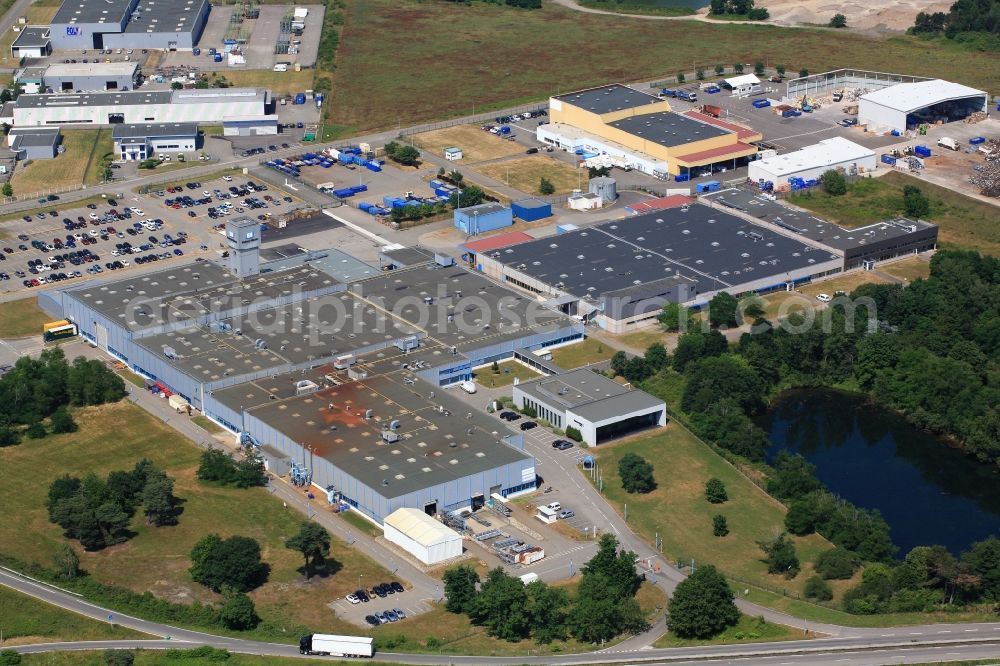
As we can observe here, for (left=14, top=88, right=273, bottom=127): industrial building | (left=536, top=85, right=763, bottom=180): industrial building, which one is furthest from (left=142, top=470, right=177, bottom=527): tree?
(left=14, top=88, right=273, bottom=127): industrial building

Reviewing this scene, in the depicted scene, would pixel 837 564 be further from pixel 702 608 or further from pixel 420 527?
pixel 420 527

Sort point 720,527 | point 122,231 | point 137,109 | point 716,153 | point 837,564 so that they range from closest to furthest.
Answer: point 837,564, point 720,527, point 122,231, point 716,153, point 137,109

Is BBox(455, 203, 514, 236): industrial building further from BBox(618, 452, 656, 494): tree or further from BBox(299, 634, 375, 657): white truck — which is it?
BBox(299, 634, 375, 657): white truck

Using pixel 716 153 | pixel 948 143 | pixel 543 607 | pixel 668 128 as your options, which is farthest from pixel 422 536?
pixel 948 143

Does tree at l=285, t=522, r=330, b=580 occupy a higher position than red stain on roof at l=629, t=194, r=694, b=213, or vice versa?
tree at l=285, t=522, r=330, b=580

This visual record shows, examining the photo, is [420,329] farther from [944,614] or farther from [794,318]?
[944,614]

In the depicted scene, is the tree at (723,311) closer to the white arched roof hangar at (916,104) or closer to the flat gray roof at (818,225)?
the flat gray roof at (818,225)
